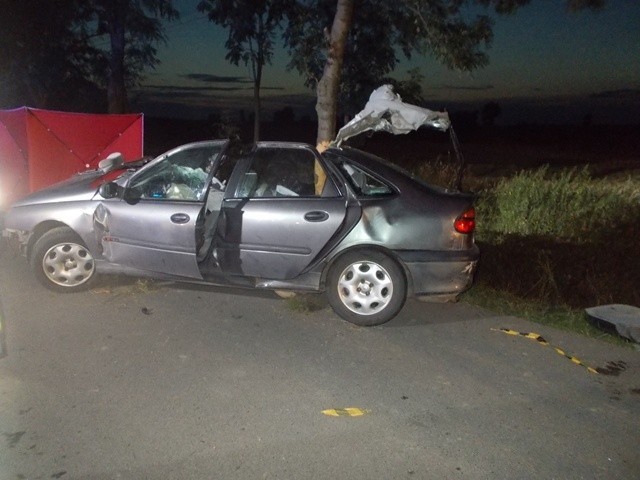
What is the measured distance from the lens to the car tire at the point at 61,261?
6.43 metres

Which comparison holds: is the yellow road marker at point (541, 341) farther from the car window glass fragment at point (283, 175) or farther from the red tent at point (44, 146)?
the red tent at point (44, 146)

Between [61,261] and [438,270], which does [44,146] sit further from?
[438,270]

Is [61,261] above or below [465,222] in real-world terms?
below

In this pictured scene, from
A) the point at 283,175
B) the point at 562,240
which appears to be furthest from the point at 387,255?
the point at 562,240

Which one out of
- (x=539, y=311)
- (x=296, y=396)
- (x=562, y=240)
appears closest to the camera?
(x=296, y=396)

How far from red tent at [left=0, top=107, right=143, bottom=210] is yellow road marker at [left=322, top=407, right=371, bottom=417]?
7.94 meters

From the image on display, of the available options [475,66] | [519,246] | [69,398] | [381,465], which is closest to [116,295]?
[69,398]

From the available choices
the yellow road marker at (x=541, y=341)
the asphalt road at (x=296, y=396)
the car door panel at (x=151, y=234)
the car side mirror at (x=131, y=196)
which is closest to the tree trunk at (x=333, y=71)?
the car side mirror at (x=131, y=196)

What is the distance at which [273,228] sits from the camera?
19.1ft

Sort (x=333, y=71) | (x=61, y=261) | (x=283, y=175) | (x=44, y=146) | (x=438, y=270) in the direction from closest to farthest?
(x=438, y=270)
(x=283, y=175)
(x=61, y=261)
(x=44, y=146)
(x=333, y=71)

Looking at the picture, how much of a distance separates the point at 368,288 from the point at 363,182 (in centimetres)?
109

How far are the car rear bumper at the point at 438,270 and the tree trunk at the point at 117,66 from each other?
2070cm

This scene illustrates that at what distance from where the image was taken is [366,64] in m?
15.0

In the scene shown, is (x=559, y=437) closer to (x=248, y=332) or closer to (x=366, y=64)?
(x=248, y=332)
